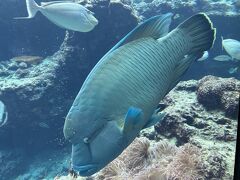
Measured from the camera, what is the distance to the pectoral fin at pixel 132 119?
1648mm

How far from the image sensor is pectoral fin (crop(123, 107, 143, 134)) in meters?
1.65

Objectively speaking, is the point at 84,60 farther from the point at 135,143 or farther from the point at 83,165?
the point at 83,165

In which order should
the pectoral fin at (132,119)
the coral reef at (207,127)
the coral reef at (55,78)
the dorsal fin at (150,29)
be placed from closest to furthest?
1. the pectoral fin at (132,119)
2. the dorsal fin at (150,29)
3. the coral reef at (207,127)
4. the coral reef at (55,78)

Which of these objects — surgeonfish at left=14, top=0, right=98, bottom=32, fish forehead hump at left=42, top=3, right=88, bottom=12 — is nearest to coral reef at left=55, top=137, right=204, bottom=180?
surgeonfish at left=14, top=0, right=98, bottom=32

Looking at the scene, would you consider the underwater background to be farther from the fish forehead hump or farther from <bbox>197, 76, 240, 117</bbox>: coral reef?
the fish forehead hump

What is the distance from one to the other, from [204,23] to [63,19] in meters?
4.53

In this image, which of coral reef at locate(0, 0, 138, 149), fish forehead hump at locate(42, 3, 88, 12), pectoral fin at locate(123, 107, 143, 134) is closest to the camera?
pectoral fin at locate(123, 107, 143, 134)

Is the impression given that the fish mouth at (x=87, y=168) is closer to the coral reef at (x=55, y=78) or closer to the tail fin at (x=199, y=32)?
the tail fin at (x=199, y=32)

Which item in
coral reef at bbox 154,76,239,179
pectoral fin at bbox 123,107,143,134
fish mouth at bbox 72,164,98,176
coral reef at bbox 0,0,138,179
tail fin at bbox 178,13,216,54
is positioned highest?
tail fin at bbox 178,13,216,54

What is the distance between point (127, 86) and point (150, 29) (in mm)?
405

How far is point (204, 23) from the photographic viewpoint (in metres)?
1.94

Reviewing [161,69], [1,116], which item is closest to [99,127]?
[161,69]

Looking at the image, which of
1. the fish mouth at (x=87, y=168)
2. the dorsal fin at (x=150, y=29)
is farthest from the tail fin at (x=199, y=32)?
the fish mouth at (x=87, y=168)

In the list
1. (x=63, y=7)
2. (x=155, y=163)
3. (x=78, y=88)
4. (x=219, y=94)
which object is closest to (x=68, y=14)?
(x=63, y=7)
